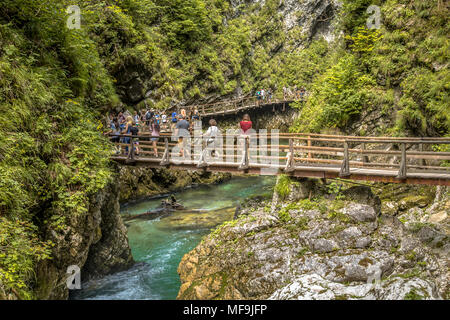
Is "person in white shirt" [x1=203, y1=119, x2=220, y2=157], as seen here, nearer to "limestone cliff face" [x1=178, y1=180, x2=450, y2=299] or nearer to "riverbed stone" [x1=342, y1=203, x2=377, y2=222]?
"limestone cliff face" [x1=178, y1=180, x2=450, y2=299]

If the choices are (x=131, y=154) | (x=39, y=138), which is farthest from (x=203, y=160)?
(x=39, y=138)

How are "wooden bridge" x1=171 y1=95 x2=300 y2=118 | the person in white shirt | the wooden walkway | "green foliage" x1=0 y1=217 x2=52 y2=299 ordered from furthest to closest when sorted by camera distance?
the wooden walkway
"wooden bridge" x1=171 y1=95 x2=300 y2=118
the person in white shirt
"green foliage" x1=0 y1=217 x2=52 y2=299

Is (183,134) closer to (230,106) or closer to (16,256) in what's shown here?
(16,256)

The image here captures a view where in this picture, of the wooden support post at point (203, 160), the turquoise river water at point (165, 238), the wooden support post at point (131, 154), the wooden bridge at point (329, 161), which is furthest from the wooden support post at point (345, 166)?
the wooden support post at point (131, 154)

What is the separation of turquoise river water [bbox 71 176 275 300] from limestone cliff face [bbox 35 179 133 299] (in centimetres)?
55

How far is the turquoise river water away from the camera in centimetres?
1109

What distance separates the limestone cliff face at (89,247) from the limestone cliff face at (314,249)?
313 centimetres

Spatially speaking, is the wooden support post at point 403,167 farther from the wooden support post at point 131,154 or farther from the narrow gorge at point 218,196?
the wooden support post at point 131,154

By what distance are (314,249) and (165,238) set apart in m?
8.38

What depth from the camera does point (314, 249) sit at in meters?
9.08

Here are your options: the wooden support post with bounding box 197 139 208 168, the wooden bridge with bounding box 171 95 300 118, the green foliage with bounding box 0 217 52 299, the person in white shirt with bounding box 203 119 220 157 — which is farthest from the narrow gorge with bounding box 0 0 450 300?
the wooden bridge with bounding box 171 95 300 118
